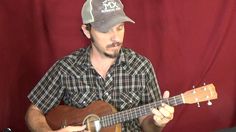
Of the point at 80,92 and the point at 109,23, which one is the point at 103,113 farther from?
the point at 109,23

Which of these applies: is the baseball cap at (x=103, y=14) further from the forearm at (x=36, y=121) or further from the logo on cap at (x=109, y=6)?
the forearm at (x=36, y=121)

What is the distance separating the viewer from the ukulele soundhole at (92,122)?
172 centimetres

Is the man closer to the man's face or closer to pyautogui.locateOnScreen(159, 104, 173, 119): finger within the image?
the man's face

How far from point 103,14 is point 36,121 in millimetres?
559

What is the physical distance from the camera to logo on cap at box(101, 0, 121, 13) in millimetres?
1761

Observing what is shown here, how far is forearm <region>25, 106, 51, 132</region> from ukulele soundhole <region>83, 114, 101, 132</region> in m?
0.19

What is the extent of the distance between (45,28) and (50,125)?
0.58 meters

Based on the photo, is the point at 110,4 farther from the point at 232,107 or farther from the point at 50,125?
the point at 232,107

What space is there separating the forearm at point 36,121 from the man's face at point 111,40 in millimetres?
406

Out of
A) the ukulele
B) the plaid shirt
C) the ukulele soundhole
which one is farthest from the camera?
the plaid shirt

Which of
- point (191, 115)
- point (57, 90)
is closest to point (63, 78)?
point (57, 90)

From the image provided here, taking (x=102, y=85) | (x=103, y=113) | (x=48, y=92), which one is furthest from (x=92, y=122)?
(x=48, y=92)

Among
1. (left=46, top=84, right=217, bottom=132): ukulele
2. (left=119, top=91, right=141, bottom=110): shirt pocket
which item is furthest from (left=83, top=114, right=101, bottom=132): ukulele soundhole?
(left=119, top=91, right=141, bottom=110): shirt pocket

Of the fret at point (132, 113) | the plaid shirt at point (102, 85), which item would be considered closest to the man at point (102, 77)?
the plaid shirt at point (102, 85)
